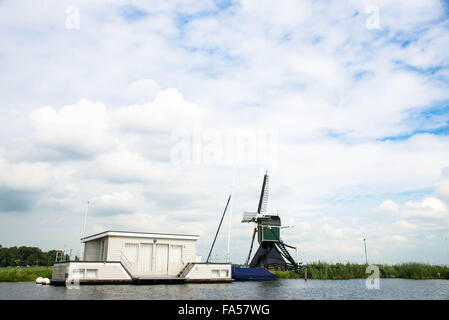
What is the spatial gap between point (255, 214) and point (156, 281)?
3279cm

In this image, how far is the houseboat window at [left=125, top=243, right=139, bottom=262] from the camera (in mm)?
40250

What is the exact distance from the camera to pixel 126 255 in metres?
40.1

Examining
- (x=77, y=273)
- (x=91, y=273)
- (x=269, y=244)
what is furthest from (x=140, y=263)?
(x=269, y=244)

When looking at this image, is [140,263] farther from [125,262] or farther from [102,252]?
[102,252]

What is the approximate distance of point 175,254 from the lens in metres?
42.9

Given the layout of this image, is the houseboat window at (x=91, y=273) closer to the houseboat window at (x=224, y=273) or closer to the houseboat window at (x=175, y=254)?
the houseboat window at (x=175, y=254)

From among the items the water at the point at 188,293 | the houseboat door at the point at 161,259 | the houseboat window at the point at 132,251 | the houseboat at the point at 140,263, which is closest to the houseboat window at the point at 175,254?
the houseboat at the point at 140,263

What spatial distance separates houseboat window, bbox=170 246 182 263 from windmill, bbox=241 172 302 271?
24.9 meters

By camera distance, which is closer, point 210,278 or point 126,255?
point 126,255

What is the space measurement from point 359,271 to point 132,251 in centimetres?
3962

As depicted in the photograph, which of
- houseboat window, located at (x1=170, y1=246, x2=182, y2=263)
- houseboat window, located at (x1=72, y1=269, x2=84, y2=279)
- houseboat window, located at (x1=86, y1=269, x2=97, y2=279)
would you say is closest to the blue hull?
houseboat window, located at (x1=170, y1=246, x2=182, y2=263)

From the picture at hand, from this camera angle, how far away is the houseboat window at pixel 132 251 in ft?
132
